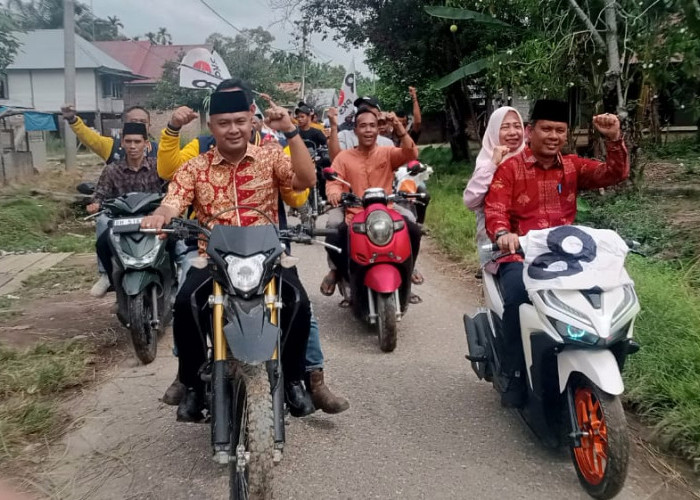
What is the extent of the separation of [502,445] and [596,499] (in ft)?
2.27

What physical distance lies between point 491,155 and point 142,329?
2.73 meters

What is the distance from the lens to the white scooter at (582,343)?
291 cm

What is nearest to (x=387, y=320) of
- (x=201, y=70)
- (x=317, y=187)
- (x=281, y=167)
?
(x=281, y=167)

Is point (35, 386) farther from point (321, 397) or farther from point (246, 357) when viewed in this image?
point (246, 357)

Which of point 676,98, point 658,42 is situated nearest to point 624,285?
point 658,42

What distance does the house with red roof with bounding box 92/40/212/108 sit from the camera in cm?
4681

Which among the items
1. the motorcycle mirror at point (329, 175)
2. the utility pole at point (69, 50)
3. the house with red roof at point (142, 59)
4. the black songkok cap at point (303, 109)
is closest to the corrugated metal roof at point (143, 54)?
→ the house with red roof at point (142, 59)

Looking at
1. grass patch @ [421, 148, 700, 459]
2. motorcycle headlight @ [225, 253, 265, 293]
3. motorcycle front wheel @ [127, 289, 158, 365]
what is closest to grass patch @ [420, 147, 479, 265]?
grass patch @ [421, 148, 700, 459]

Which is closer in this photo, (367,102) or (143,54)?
(367,102)

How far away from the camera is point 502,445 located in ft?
12.1

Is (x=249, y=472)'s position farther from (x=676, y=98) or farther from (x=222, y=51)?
(x=222, y=51)

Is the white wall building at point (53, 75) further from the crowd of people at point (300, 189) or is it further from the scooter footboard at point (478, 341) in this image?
the scooter footboard at point (478, 341)

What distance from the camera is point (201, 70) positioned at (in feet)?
19.4

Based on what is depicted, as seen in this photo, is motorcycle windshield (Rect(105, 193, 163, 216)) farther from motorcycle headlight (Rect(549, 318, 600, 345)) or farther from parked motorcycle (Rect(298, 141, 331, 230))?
parked motorcycle (Rect(298, 141, 331, 230))
